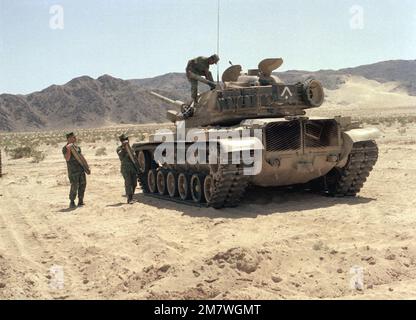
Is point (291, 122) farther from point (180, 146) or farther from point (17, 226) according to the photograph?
point (17, 226)

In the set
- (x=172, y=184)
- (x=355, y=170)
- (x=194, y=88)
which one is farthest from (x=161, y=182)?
(x=355, y=170)

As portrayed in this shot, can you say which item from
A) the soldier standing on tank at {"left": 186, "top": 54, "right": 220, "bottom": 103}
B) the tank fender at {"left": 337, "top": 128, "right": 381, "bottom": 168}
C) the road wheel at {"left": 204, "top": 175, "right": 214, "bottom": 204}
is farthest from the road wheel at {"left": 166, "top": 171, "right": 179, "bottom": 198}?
the tank fender at {"left": 337, "top": 128, "right": 381, "bottom": 168}

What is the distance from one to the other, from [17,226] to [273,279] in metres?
5.96

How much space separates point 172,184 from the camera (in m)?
14.5

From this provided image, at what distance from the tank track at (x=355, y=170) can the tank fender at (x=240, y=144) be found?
2.43 metres

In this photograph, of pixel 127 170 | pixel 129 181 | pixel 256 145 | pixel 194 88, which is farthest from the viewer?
pixel 194 88

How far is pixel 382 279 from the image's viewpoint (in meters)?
6.89

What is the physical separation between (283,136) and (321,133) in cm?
109

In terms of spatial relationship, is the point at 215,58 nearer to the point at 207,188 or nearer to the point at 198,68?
the point at 198,68

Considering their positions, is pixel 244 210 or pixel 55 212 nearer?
pixel 244 210

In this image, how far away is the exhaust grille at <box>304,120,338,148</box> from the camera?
12.6 m

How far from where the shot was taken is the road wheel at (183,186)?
1359cm

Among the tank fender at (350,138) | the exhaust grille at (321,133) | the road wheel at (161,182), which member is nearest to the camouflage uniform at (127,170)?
the road wheel at (161,182)

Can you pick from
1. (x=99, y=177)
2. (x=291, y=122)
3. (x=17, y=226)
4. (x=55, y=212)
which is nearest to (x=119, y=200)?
(x=55, y=212)
